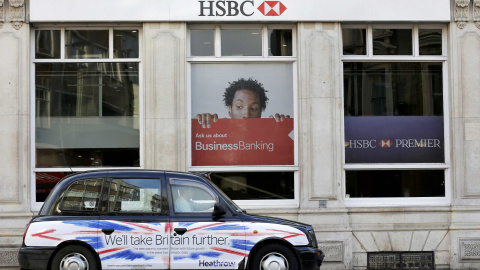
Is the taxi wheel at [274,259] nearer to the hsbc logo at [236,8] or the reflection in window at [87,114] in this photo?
the reflection in window at [87,114]

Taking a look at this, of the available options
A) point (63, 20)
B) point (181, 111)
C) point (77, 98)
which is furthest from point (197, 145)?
point (63, 20)

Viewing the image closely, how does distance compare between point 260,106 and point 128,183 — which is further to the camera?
point 260,106

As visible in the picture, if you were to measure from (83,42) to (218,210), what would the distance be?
5313 millimetres

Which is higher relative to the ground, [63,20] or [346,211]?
[63,20]

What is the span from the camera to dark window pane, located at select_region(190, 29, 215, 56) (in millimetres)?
13961

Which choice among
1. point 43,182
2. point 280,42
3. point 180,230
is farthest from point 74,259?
point 280,42

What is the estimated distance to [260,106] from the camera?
14.1 metres

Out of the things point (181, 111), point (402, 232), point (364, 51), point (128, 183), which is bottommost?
point (402, 232)

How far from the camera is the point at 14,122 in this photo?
13.3 metres

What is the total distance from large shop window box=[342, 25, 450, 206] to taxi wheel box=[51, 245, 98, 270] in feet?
A: 18.6

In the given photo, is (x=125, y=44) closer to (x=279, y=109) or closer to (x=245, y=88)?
(x=245, y=88)

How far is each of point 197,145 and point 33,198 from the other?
3.19m

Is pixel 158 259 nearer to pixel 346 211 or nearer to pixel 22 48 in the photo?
pixel 346 211

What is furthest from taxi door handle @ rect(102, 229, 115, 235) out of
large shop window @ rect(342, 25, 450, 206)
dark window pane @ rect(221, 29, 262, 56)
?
large shop window @ rect(342, 25, 450, 206)
